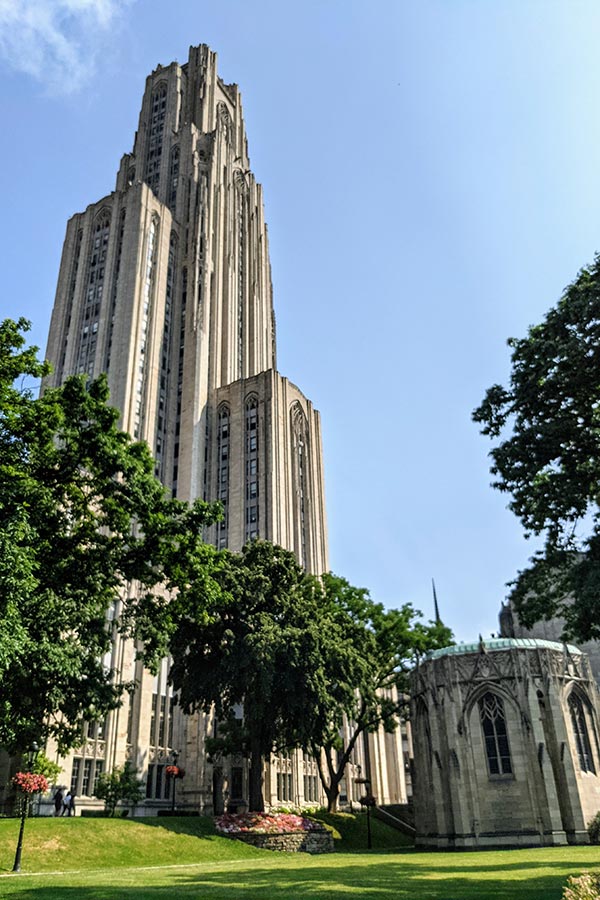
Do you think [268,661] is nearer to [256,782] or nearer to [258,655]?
[258,655]

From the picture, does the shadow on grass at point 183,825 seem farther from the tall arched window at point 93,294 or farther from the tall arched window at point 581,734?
the tall arched window at point 93,294

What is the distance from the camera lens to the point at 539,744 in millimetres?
34906

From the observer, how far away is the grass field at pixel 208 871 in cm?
1536

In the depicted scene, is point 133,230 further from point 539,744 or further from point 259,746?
point 539,744

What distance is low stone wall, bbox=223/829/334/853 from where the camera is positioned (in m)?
34.4

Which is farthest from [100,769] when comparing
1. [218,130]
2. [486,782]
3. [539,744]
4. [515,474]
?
[218,130]

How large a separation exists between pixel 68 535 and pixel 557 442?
59.1 ft

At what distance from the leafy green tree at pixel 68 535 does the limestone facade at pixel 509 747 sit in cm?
1986

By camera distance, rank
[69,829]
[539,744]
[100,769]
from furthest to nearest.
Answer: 1. [100,769]
2. [539,744]
3. [69,829]

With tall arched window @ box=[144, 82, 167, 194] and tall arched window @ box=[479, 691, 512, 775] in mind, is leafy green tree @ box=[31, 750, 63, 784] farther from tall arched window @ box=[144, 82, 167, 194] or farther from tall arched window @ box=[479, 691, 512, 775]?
tall arched window @ box=[144, 82, 167, 194]

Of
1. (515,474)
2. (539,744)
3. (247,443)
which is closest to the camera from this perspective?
(515,474)

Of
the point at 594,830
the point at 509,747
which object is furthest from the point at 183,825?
the point at 594,830

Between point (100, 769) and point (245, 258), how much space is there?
8825 centimetres

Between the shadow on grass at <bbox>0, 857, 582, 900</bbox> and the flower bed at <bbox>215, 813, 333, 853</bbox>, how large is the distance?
13538 millimetres
